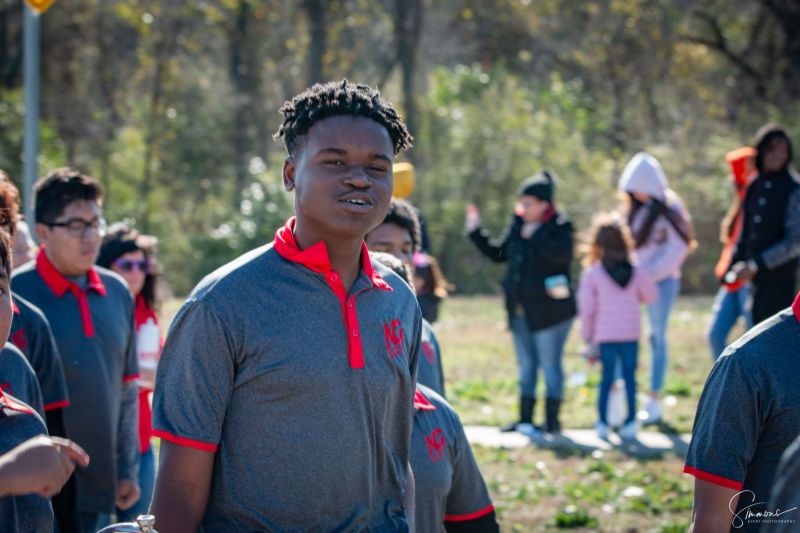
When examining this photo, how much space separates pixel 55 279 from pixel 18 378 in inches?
64.6

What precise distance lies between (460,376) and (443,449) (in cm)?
858

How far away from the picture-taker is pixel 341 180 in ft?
10.0

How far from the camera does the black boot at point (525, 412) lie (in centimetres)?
952

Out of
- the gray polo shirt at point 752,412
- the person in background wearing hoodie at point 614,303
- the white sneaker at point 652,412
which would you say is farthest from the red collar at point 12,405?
the white sneaker at point 652,412

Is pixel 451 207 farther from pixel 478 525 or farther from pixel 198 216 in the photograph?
pixel 478 525

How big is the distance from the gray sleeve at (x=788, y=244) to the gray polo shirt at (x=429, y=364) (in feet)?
16.1

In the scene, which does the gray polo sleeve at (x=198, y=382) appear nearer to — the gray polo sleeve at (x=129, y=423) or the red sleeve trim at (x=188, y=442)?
the red sleeve trim at (x=188, y=442)

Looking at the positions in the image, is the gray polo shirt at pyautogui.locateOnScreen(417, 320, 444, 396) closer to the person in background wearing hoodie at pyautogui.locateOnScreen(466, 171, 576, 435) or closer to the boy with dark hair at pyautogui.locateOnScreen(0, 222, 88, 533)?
the boy with dark hair at pyautogui.locateOnScreen(0, 222, 88, 533)

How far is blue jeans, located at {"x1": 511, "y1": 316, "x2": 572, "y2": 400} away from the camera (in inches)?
366

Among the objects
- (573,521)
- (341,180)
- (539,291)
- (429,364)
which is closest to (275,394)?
(341,180)

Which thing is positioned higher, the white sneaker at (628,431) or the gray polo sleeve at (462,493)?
the gray polo sleeve at (462,493)

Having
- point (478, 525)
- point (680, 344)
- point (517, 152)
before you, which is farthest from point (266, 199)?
point (478, 525)

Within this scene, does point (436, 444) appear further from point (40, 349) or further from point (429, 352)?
point (40, 349)

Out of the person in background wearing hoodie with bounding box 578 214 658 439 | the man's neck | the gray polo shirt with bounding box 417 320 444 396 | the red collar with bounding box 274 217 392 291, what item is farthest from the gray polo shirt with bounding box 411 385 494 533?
the person in background wearing hoodie with bounding box 578 214 658 439
